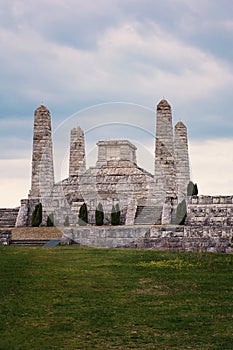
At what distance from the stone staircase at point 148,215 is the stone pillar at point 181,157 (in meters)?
4.64

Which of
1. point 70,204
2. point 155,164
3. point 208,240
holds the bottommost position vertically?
point 208,240

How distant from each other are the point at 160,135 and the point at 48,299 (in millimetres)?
26305

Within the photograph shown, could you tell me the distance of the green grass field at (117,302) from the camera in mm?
11289

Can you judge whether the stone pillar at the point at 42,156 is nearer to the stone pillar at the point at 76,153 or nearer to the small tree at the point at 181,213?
the stone pillar at the point at 76,153

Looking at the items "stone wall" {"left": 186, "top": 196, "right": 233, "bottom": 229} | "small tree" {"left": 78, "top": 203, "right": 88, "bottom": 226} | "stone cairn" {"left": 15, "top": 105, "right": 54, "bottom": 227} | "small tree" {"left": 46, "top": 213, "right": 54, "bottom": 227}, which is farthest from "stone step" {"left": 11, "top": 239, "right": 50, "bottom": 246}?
"stone cairn" {"left": 15, "top": 105, "right": 54, "bottom": 227}

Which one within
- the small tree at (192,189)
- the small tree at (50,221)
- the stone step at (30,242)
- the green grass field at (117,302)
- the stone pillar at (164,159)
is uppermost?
the stone pillar at (164,159)

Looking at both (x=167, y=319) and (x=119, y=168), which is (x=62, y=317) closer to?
(x=167, y=319)

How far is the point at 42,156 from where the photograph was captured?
40.8m

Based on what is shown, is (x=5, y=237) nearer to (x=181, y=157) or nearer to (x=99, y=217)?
(x=99, y=217)

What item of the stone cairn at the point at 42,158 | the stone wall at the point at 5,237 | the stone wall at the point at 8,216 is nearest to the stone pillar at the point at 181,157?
the stone cairn at the point at 42,158

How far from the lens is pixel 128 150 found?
1761 inches

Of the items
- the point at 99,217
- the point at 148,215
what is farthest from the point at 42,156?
the point at 148,215

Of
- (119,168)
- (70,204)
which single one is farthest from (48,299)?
(119,168)

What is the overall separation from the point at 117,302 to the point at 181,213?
19.7 m
